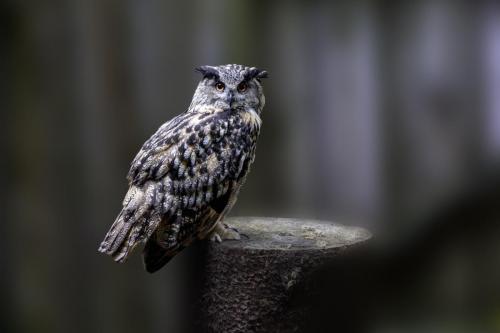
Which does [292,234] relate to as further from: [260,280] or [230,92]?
[230,92]

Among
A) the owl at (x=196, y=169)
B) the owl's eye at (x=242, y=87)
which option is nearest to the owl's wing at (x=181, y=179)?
the owl at (x=196, y=169)

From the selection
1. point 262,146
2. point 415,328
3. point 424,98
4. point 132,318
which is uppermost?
point 424,98

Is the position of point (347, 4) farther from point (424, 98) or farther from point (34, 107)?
point (34, 107)

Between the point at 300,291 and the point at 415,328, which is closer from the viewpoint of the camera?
the point at 415,328

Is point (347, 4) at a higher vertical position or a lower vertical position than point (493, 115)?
higher

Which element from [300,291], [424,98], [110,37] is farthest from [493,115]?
[110,37]

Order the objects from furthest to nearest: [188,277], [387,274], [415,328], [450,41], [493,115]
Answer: [188,277]
[450,41]
[493,115]
[415,328]
[387,274]
